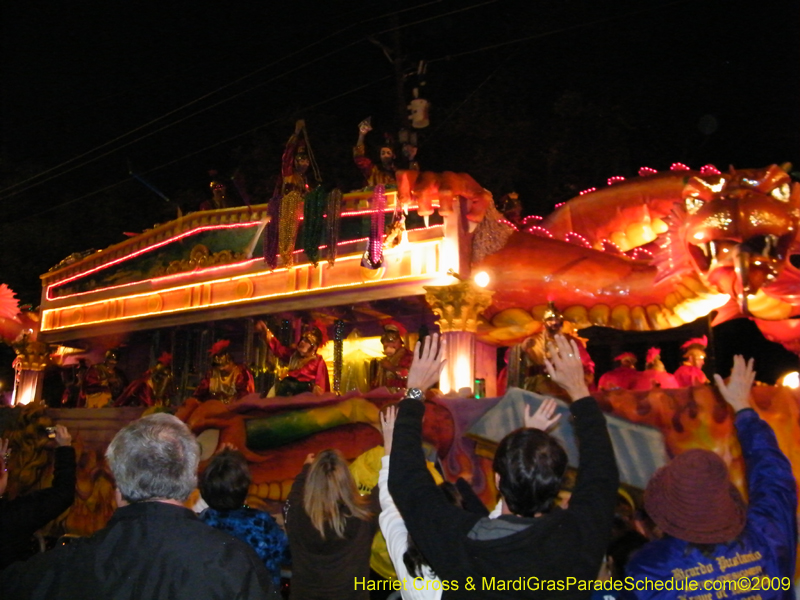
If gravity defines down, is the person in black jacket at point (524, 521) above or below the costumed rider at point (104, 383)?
below

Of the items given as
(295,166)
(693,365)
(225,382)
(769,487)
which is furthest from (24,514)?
(295,166)

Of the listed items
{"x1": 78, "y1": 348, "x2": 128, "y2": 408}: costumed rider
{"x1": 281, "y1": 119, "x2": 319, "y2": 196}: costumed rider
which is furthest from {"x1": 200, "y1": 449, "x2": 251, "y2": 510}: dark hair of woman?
{"x1": 78, "y1": 348, "x2": 128, "y2": 408}: costumed rider

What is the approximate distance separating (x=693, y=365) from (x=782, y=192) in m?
2.67

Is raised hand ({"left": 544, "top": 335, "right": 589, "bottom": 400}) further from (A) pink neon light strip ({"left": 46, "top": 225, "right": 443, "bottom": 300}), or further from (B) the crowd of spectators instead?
(A) pink neon light strip ({"left": 46, "top": 225, "right": 443, "bottom": 300})

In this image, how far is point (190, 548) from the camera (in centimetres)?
204

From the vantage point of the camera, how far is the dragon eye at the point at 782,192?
8477mm

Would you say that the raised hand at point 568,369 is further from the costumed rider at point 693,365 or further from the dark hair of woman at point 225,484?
the costumed rider at point 693,365

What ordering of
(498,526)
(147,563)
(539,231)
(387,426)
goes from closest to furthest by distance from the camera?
(147,563) < (498,526) < (387,426) < (539,231)

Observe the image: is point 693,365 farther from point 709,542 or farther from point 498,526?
point 498,526

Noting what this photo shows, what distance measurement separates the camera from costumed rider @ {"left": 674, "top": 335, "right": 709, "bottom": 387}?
9547mm

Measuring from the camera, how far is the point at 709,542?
2.45 metres

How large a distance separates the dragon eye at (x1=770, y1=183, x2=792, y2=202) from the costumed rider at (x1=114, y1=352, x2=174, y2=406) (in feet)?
34.4

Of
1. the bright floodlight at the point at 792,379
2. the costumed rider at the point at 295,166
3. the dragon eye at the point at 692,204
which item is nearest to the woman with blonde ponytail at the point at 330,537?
the bright floodlight at the point at 792,379

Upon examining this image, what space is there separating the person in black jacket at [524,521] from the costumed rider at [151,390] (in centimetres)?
1187
